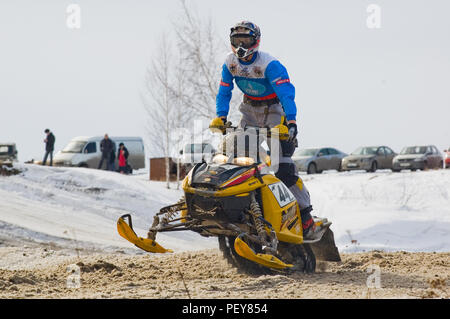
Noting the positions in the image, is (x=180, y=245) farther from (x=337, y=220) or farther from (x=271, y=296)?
(x=271, y=296)

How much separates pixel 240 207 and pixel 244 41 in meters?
1.77

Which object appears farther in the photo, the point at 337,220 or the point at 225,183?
the point at 337,220

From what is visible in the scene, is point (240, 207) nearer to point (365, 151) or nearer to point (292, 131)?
point (292, 131)

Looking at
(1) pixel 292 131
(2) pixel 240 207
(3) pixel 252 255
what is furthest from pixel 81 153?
(3) pixel 252 255

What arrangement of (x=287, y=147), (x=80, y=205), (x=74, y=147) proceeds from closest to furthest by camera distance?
1. (x=287, y=147)
2. (x=80, y=205)
3. (x=74, y=147)

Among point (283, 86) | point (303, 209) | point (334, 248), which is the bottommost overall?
point (334, 248)

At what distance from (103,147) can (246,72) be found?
2250 centimetres

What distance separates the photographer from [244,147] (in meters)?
6.49

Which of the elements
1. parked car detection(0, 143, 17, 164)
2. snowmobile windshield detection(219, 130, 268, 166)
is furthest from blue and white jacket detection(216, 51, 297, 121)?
parked car detection(0, 143, 17, 164)

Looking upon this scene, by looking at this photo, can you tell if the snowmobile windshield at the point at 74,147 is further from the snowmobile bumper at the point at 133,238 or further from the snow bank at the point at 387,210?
the snowmobile bumper at the point at 133,238

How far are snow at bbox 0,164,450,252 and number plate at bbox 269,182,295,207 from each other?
5034 millimetres

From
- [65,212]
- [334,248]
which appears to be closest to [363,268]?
[334,248]

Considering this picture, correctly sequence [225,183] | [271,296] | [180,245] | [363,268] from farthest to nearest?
[180,245], [363,268], [225,183], [271,296]
